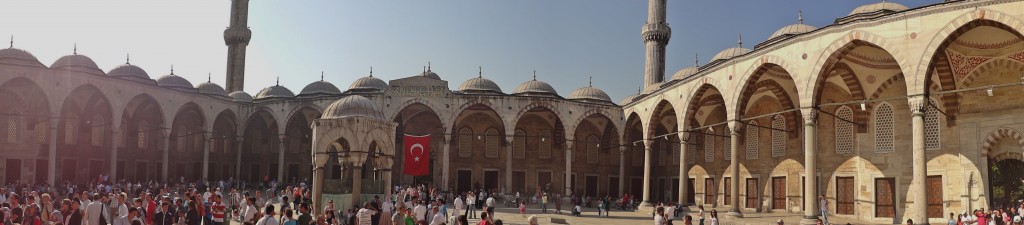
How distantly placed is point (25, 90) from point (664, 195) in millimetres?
23019

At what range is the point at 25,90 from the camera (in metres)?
27.1

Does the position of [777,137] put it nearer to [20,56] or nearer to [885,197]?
[885,197]

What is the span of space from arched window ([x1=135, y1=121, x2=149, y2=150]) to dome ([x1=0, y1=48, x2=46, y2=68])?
4.48 m

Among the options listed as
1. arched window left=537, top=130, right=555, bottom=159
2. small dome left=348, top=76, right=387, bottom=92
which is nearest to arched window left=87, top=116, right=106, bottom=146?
small dome left=348, top=76, right=387, bottom=92

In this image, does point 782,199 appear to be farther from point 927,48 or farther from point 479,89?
point 479,89

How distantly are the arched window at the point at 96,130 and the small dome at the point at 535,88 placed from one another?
1589cm

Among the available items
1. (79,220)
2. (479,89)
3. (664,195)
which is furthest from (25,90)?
(664,195)

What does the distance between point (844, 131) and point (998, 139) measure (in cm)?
378

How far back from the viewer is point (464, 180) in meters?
32.3

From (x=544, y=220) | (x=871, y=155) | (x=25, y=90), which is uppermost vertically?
(x=25, y=90)

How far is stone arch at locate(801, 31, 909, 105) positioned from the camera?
1603 cm

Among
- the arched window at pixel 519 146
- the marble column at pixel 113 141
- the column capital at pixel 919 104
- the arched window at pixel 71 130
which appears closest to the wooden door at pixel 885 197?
the column capital at pixel 919 104

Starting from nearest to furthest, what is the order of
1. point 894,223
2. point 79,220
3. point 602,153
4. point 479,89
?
point 79,220 < point 894,223 < point 479,89 < point 602,153

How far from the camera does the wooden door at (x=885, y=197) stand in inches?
794
